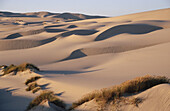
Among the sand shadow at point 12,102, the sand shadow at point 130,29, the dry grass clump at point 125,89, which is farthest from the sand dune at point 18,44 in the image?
the dry grass clump at point 125,89

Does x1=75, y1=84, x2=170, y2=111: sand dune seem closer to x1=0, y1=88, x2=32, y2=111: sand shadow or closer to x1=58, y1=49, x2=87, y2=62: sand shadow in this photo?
x1=0, y1=88, x2=32, y2=111: sand shadow

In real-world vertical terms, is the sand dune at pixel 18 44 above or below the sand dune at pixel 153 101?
below

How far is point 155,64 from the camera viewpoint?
11.0 m

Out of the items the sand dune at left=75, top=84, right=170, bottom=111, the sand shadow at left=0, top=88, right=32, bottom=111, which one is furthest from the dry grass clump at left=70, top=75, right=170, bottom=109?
the sand shadow at left=0, top=88, right=32, bottom=111

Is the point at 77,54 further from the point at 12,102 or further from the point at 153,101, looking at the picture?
the point at 153,101

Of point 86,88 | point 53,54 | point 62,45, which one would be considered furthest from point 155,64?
point 62,45

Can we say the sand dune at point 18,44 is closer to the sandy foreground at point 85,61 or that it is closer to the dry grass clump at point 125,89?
the sandy foreground at point 85,61

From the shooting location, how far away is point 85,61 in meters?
16.3

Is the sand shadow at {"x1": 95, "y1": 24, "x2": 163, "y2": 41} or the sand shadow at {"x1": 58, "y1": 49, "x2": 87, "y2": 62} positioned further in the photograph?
the sand shadow at {"x1": 95, "y1": 24, "x2": 163, "y2": 41}

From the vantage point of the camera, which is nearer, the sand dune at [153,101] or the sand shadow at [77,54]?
the sand dune at [153,101]

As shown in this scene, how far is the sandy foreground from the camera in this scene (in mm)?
7082

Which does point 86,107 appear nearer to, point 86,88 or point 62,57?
point 86,88

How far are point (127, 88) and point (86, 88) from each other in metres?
2.62

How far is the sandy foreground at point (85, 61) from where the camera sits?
7082 mm
